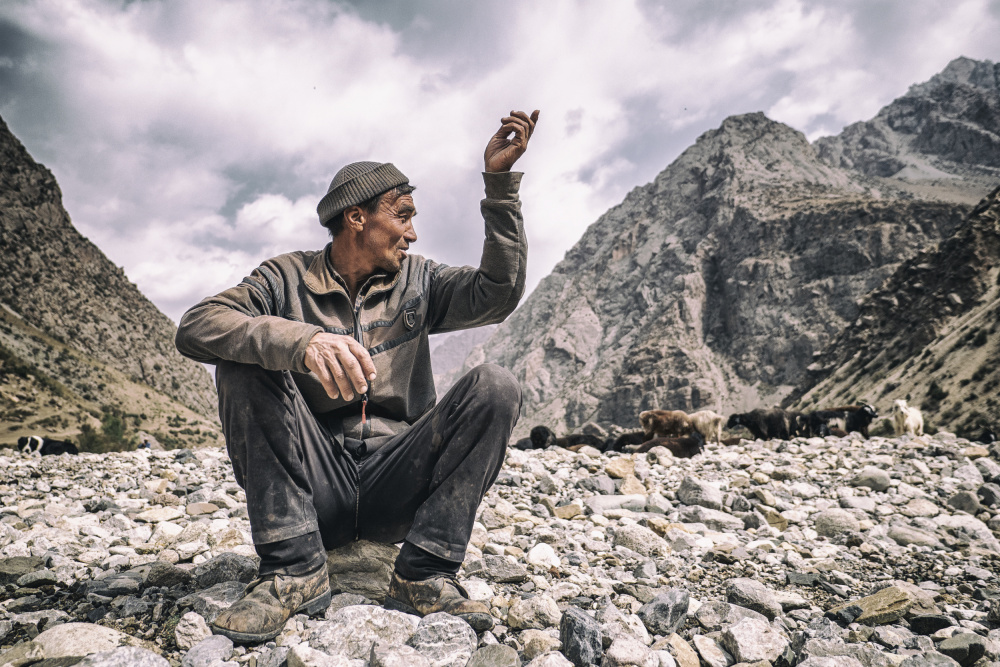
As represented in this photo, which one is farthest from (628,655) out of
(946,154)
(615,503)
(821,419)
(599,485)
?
(946,154)

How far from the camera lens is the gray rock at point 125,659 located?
5.35ft

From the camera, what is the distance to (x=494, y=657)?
1846 millimetres

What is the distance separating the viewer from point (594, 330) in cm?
13438

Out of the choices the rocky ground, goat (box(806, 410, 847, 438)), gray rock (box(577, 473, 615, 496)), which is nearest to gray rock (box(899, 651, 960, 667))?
the rocky ground

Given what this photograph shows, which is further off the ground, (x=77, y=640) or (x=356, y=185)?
(x=356, y=185)

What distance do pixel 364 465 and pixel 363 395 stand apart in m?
0.33

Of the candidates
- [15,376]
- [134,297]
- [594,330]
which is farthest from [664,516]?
[594,330]

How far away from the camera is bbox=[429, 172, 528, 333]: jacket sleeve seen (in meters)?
2.58

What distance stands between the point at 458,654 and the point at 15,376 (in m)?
48.6

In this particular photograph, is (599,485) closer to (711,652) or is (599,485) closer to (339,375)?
(711,652)

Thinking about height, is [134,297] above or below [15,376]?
above

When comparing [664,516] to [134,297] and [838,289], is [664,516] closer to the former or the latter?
[134,297]

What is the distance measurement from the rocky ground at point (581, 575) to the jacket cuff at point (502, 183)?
1.80m

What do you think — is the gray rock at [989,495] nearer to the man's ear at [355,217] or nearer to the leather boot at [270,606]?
the leather boot at [270,606]
